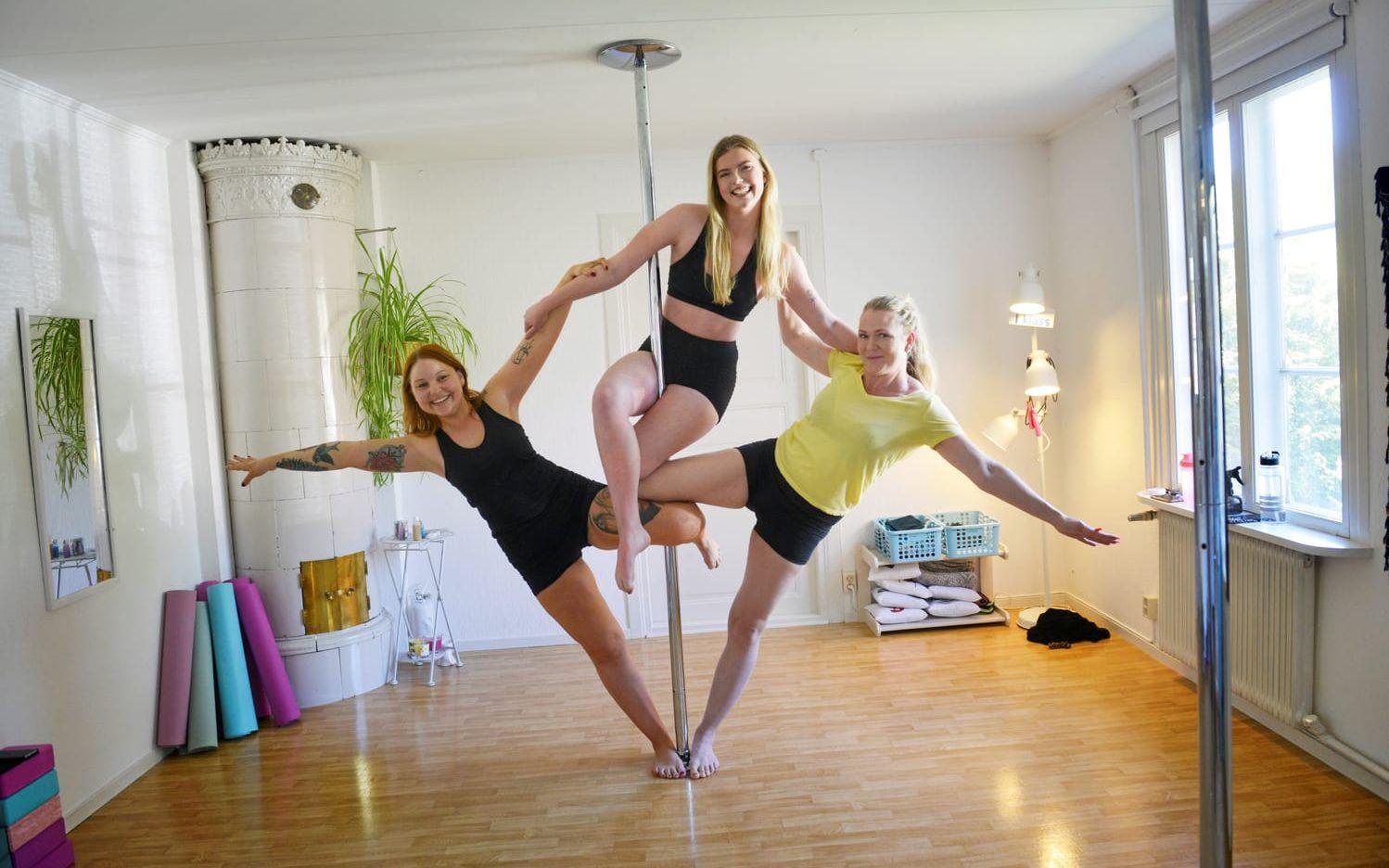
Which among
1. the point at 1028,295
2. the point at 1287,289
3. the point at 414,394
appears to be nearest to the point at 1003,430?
the point at 1028,295

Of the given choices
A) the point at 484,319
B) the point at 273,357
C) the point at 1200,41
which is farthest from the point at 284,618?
the point at 1200,41

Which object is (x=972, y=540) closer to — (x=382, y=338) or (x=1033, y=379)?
(x=1033, y=379)

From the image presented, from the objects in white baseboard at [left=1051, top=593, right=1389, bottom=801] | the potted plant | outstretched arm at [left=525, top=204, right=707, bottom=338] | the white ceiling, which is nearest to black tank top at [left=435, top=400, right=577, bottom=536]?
outstretched arm at [left=525, top=204, right=707, bottom=338]

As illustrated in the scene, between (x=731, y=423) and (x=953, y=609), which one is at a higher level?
(x=731, y=423)

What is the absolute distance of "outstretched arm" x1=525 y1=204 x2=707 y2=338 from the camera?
317 cm

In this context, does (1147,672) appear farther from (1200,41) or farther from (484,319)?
(484,319)

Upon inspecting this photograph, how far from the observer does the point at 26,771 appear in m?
3.49

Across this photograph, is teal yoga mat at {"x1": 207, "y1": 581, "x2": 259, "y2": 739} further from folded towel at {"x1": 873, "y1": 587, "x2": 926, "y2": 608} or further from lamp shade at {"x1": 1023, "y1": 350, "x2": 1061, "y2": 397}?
lamp shade at {"x1": 1023, "y1": 350, "x2": 1061, "y2": 397}

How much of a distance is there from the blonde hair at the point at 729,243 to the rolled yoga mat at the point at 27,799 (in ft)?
9.26

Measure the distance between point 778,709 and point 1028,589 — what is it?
2.21m

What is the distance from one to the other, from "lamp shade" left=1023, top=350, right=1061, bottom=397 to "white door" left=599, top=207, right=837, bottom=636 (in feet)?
4.05

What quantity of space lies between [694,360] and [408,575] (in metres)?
3.30

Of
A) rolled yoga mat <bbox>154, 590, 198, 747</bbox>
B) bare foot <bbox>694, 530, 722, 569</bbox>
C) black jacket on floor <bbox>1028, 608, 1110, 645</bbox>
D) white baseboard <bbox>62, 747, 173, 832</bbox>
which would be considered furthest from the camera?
black jacket on floor <bbox>1028, 608, 1110, 645</bbox>

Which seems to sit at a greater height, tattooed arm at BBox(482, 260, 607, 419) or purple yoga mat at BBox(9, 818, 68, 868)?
tattooed arm at BBox(482, 260, 607, 419)
